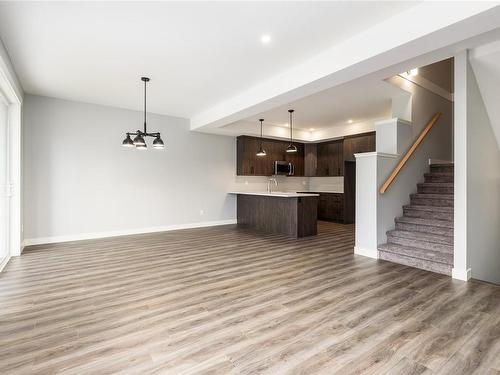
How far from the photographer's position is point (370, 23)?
2.88m

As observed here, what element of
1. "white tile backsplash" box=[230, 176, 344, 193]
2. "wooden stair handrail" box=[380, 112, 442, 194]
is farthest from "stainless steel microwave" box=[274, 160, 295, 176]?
"wooden stair handrail" box=[380, 112, 442, 194]

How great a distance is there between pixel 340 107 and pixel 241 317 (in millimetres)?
5252

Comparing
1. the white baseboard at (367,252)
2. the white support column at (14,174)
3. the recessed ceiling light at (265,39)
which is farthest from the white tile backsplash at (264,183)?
the recessed ceiling light at (265,39)

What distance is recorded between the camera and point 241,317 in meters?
2.52

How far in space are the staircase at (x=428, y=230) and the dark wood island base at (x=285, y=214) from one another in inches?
74.8

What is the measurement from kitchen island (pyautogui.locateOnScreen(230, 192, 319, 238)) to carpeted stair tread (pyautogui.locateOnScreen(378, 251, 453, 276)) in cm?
199

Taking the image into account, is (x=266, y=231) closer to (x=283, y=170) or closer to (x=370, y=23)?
(x=283, y=170)

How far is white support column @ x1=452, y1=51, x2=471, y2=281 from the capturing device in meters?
3.47

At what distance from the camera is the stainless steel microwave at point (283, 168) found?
28.6 ft

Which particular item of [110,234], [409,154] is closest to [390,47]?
[409,154]

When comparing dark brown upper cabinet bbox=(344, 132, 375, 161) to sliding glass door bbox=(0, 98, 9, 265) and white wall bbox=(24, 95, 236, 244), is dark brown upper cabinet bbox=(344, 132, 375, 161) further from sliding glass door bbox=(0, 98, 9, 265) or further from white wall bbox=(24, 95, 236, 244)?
sliding glass door bbox=(0, 98, 9, 265)

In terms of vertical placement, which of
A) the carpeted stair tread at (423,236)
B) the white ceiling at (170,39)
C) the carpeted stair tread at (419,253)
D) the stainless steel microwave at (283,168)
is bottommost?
the carpeted stair tread at (419,253)

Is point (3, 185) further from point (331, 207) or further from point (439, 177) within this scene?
point (331, 207)

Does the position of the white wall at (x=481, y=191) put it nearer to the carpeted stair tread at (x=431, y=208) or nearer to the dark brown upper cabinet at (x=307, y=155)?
the carpeted stair tread at (x=431, y=208)
